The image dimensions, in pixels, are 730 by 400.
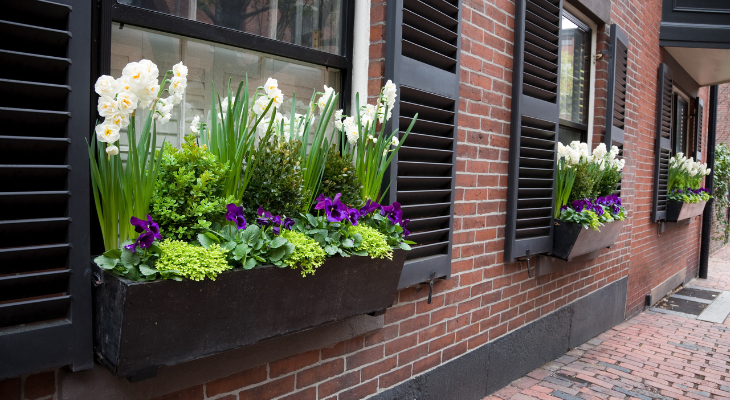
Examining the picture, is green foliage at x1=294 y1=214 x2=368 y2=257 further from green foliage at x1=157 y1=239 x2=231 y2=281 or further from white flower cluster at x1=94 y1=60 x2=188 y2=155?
white flower cluster at x1=94 y1=60 x2=188 y2=155

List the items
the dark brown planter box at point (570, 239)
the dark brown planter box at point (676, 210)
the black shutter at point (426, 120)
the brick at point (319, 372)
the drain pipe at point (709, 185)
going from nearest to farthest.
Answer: the brick at point (319, 372)
the black shutter at point (426, 120)
the dark brown planter box at point (570, 239)
the dark brown planter box at point (676, 210)
the drain pipe at point (709, 185)

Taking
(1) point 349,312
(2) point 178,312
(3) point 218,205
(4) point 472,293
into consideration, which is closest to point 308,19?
(3) point 218,205

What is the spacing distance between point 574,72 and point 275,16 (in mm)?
3705

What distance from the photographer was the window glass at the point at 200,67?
5.97 ft

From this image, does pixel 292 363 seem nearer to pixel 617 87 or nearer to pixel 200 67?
pixel 200 67

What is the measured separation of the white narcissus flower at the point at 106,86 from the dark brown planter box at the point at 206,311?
0.49 metres

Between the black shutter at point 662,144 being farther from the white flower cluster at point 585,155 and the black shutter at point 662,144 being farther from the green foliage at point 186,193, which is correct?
the green foliage at point 186,193

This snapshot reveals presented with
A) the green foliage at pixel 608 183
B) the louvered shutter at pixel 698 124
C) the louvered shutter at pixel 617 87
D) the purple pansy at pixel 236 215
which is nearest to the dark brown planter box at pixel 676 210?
the louvered shutter at pixel 617 87

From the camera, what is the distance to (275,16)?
2.25 metres

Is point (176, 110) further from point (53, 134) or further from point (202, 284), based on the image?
point (202, 284)

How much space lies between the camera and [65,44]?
1454 mm

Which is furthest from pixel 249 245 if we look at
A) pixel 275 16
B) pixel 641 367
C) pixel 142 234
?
pixel 641 367

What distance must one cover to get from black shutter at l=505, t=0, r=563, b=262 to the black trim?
1.51m

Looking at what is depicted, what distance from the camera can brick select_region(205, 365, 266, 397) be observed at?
1.93 m
